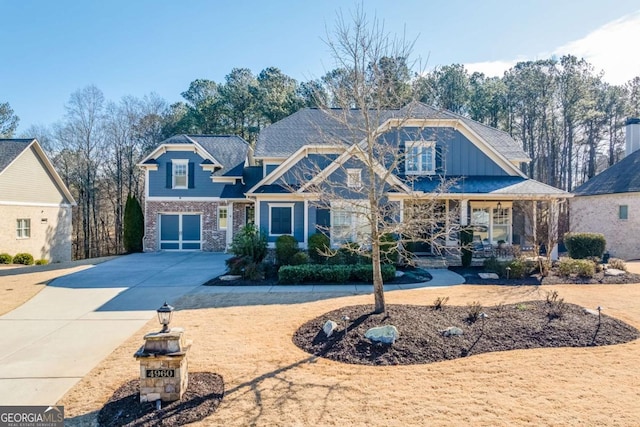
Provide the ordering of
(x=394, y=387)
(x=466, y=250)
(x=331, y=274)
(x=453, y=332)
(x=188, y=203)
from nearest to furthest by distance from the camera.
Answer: (x=394, y=387), (x=453, y=332), (x=331, y=274), (x=466, y=250), (x=188, y=203)

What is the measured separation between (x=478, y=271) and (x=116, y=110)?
32.9 meters

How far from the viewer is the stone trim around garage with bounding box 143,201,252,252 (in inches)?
815

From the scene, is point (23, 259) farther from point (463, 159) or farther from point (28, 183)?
point (463, 159)

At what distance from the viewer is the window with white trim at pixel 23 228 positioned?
1981 cm

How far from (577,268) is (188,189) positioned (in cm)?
1941

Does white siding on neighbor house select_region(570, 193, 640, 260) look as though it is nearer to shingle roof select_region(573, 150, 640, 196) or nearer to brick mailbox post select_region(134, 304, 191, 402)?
shingle roof select_region(573, 150, 640, 196)

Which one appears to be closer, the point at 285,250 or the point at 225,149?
the point at 285,250

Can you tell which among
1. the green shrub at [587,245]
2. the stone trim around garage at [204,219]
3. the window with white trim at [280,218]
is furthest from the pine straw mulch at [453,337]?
the stone trim around garage at [204,219]

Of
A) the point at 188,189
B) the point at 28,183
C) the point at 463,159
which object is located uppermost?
the point at 463,159

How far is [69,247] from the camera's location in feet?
76.5

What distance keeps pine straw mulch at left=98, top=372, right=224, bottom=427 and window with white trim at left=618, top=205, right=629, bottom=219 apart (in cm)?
2451

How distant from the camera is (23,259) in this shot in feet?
62.1

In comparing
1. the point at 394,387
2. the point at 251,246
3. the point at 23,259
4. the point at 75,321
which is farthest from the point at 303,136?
the point at 23,259

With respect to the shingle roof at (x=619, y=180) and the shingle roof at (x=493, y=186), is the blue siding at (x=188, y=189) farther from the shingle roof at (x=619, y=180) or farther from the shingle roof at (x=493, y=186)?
the shingle roof at (x=619, y=180)
